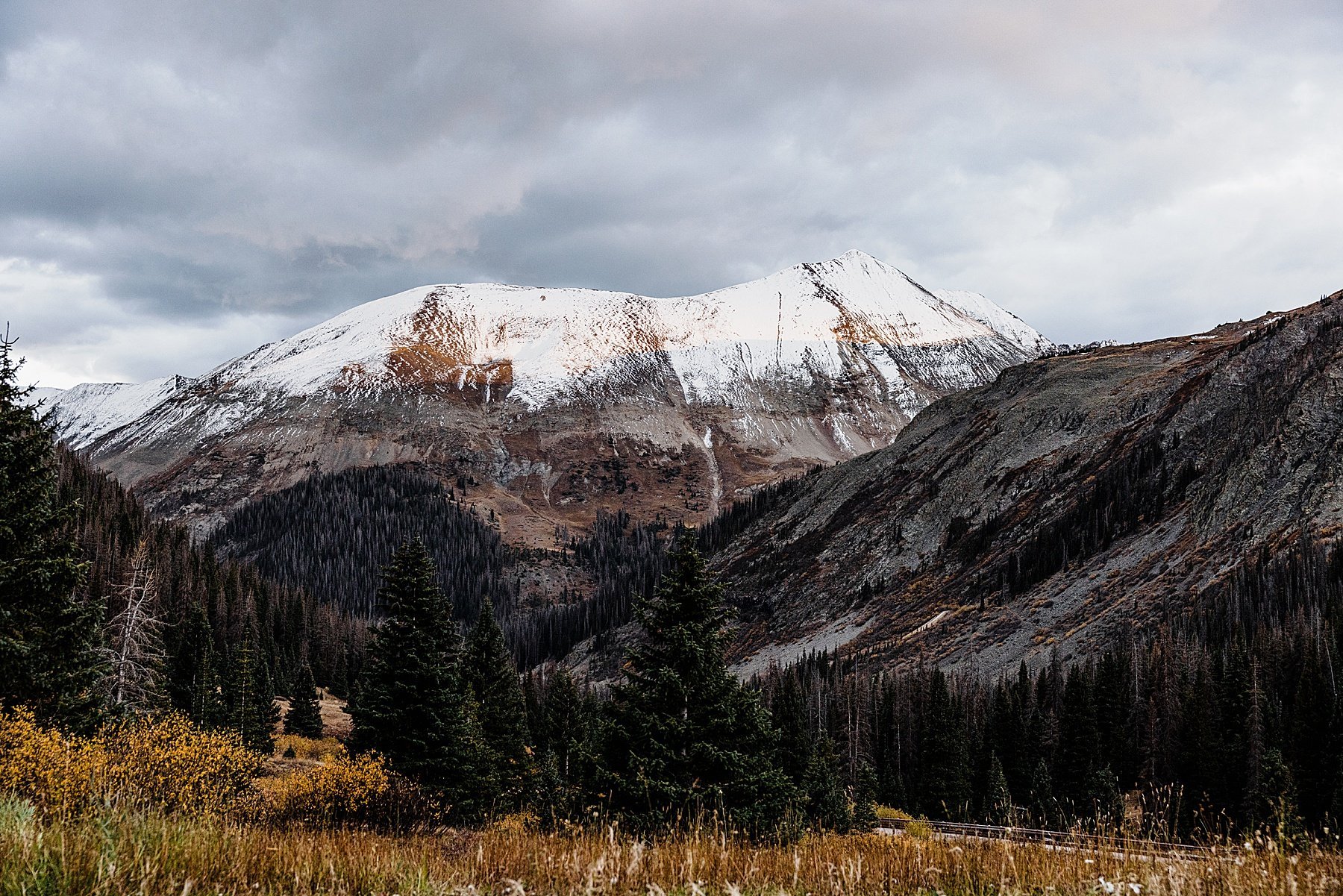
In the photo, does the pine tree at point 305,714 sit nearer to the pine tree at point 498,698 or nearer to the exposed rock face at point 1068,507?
the pine tree at point 498,698

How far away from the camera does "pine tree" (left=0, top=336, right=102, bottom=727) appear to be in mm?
19891

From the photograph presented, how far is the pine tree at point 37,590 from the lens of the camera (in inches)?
783

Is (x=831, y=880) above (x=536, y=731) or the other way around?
above

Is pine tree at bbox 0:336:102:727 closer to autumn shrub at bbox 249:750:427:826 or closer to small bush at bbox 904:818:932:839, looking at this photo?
autumn shrub at bbox 249:750:427:826

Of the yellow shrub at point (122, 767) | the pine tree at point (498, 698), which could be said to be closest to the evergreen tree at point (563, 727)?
the pine tree at point (498, 698)

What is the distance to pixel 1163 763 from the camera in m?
59.0

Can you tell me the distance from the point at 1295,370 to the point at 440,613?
139 metres

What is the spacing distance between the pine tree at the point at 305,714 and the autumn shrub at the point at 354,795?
41.5m

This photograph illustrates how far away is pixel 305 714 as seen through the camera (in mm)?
74438

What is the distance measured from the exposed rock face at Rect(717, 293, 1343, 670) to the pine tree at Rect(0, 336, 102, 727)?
9808cm

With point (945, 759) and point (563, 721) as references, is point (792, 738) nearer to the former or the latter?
point (563, 721)

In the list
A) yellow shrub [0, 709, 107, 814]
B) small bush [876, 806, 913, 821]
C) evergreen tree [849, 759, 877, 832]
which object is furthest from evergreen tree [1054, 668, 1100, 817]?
yellow shrub [0, 709, 107, 814]

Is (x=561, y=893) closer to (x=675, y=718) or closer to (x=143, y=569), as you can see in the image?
(x=675, y=718)


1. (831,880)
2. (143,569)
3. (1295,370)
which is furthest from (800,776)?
(1295,370)
